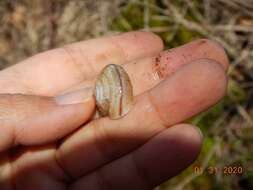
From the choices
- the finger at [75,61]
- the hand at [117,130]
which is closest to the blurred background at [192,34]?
the finger at [75,61]

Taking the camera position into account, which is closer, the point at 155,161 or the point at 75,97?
the point at 155,161

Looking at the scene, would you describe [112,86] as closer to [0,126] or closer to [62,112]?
[62,112]

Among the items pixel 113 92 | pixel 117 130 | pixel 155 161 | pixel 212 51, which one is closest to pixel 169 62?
pixel 212 51

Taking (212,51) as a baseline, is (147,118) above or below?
below

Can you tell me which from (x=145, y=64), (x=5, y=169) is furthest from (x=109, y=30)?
(x=5, y=169)
